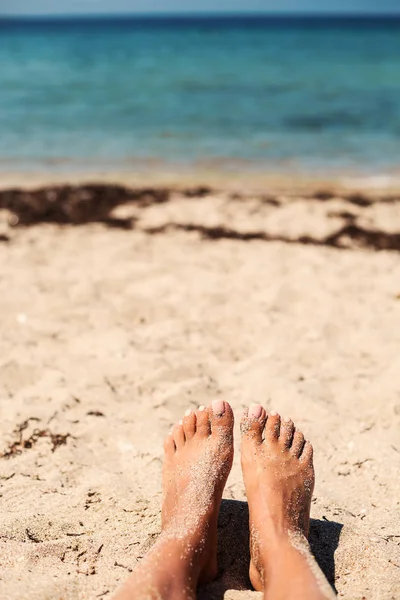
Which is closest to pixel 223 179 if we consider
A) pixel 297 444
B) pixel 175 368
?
pixel 175 368

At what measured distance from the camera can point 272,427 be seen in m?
2.16

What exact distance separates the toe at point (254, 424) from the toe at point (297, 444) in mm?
123

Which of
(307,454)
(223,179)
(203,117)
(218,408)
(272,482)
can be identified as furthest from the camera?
(203,117)

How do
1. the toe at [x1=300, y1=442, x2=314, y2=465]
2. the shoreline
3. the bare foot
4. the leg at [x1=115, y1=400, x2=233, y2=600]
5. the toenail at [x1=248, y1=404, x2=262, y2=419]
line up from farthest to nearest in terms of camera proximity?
the shoreline
the toenail at [x1=248, y1=404, x2=262, y2=419]
the toe at [x1=300, y1=442, x2=314, y2=465]
the bare foot
the leg at [x1=115, y1=400, x2=233, y2=600]

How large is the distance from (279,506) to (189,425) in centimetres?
51

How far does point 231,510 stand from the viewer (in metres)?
2.02

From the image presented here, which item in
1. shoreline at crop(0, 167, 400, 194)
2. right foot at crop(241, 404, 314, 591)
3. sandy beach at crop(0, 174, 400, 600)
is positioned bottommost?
shoreline at crop(0, 167, 400, 194)

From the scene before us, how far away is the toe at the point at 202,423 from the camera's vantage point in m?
2.20

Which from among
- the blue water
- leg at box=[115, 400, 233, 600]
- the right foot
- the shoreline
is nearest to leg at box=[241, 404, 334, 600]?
the right foot

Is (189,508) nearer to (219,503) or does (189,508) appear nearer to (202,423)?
(219,503)

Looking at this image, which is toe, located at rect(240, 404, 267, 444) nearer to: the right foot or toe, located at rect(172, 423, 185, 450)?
the right foot

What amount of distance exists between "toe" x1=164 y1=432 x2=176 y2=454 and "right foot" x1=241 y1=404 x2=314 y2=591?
10.6 inches

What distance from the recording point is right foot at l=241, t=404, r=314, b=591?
1.78m

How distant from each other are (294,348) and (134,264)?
1634 millimetres
